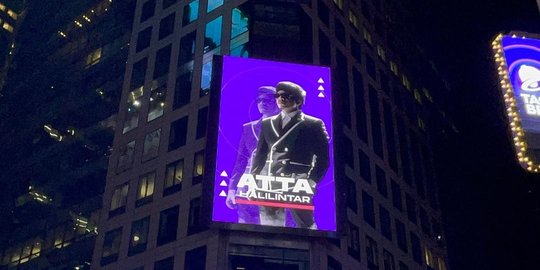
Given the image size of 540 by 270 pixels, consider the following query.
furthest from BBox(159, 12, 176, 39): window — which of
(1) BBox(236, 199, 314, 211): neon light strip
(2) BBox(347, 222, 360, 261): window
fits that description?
(2) BBox(347, 222, 360, 261): window

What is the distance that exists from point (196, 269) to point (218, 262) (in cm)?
196

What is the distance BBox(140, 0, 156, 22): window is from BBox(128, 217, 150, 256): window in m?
21.8

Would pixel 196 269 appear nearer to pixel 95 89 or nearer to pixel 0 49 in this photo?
pixel 95 89

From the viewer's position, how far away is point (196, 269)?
142 ft

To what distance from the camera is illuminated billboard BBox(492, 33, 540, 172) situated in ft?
28.0

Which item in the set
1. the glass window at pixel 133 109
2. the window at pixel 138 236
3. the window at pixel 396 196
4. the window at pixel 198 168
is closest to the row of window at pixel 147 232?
the window at pixel 138 236

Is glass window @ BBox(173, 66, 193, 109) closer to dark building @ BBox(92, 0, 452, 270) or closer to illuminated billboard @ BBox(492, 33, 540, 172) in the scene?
dark building @ BBox(92, 0, 452, 270)

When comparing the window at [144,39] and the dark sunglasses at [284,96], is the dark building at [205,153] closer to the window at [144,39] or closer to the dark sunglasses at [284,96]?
the window at [144,39]

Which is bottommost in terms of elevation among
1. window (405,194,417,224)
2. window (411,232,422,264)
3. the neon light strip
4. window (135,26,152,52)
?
the neon light strip

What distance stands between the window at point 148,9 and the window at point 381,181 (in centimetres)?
2531

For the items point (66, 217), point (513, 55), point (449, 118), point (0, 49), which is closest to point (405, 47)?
point (449, 118)

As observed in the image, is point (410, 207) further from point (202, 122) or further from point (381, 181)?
point (202, 122)

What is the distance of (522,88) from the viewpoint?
360 inches

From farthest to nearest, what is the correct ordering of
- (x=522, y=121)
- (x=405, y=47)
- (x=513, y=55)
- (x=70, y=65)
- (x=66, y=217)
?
(x=405, y=47) < (x=70, y=65) < (x=66, y=217) < (x=513, y=55) < (x=522, y=121)
